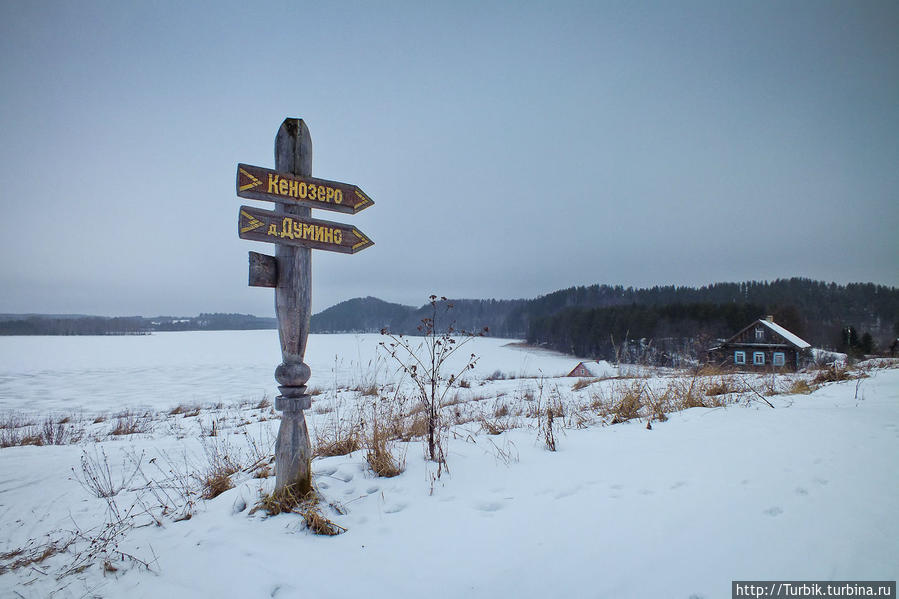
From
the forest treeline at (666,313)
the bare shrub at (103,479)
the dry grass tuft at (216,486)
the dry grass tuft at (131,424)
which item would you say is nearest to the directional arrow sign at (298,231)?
the dry grass tuft at (216,486)

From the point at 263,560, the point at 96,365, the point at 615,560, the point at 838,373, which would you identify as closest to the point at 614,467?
the point at 615,560

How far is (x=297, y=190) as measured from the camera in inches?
122

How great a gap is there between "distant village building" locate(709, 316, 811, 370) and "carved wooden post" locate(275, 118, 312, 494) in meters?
28.6

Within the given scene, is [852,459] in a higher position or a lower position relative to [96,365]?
higher

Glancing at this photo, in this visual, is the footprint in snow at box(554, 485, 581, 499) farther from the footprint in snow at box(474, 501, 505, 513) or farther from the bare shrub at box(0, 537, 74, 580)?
the bare shrub at box(0, 537, 74, 580)

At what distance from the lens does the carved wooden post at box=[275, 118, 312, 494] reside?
292 cm

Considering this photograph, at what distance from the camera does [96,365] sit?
26.6 m

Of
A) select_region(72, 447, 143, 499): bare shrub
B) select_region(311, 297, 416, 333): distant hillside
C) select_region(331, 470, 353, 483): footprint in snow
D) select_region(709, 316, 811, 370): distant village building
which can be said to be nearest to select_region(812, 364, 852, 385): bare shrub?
select_region(331, 470, 353, 483): footprint in snow

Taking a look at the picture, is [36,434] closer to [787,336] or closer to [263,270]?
[263,270]

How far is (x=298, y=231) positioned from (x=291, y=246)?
131 mm

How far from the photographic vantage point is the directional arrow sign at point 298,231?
113 inches

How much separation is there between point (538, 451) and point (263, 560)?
92.8 inches

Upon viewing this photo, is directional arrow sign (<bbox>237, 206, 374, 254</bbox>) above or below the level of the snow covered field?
above

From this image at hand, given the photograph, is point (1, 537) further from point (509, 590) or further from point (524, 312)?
point (524, 312)
